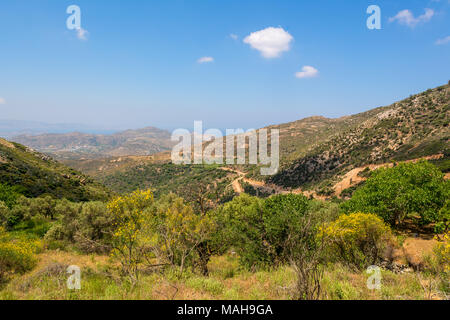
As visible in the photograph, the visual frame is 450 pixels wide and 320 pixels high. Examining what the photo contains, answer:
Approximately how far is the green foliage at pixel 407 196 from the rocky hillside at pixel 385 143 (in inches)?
1274

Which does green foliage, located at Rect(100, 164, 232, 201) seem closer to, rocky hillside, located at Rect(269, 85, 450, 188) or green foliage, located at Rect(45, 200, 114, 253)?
rocky hillside, located at Rect(269, 85, 450, 188)

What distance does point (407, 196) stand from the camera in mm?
18062

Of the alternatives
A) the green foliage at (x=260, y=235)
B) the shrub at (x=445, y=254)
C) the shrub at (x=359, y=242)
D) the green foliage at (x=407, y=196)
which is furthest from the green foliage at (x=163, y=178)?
the shrub at (x=445, y=254)

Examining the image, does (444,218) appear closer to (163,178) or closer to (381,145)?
(381,145)

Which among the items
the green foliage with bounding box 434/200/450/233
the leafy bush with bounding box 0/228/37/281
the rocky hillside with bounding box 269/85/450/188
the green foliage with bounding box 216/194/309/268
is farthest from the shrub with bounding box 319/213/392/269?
the rocky hillside with bounding box 269/85/450/188

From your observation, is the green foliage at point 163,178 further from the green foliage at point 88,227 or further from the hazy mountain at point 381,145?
the green foliage at point 88,227

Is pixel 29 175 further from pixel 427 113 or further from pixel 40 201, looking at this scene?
pixel 427 113

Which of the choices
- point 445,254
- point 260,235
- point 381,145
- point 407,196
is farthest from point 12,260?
point 381,145

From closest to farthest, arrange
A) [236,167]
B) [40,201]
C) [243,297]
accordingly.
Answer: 1. [243,297]
2. [40,201]
3. [236,167]

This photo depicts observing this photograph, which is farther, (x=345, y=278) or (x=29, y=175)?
(x=29, y=175)

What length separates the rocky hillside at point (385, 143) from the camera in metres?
50.9
